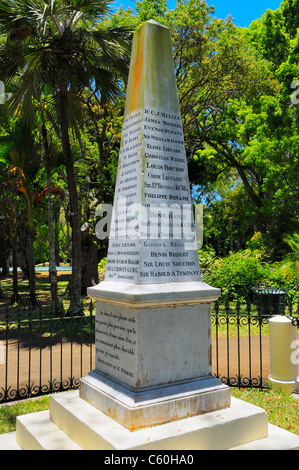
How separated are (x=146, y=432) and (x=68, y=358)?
597 cm

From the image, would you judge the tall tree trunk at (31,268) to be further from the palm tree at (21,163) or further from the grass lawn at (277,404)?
the grass lawn at (277,404)

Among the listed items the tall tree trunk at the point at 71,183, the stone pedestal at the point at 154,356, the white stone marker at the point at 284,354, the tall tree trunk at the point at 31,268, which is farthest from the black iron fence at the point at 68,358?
the tall tree trunk at the point at 31,268

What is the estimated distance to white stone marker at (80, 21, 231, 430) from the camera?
362 cm

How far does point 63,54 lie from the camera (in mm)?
10898

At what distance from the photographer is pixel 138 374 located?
141 inches

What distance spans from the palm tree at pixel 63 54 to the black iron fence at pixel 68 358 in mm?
2289

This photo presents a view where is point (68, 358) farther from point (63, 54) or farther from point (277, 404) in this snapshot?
point (63, 54)

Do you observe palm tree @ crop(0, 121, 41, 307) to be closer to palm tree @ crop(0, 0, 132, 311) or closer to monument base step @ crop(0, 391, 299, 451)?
palm tree @ crop(0, 0, 132, 311)

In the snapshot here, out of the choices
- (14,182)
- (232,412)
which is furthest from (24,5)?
(232,412)

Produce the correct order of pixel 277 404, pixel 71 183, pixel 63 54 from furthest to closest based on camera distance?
1. pixel 71 183
2. pixel 63 54
3. pixel 277 404

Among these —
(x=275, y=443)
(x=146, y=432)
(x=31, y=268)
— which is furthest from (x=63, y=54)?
(x=275, y=443)

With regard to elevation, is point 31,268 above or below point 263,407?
above

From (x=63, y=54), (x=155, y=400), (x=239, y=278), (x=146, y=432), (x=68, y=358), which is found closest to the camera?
(x=146, y=432)

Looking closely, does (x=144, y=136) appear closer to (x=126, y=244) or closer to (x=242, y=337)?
(x=126, y=244)
